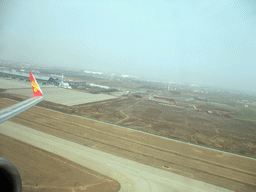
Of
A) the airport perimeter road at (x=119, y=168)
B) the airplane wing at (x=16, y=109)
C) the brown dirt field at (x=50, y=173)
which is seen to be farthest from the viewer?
the airport perimeter road at (x=119, y=168)

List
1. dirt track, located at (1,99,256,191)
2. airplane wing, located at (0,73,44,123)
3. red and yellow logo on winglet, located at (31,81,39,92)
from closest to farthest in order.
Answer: airplane wing, located at (0,73,44,123), red and yellow logo on winglet, located at (31,81,39,92), dirt track, located at (1,99,256,191)

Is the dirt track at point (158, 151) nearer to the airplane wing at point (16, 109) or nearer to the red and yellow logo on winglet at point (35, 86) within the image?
the red and yellow logo on winglet at point (35, 86)

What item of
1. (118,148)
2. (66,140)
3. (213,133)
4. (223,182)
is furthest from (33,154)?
(213,133)

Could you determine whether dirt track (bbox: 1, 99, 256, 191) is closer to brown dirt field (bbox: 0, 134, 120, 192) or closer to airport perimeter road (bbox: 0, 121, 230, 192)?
airport perimeter road (bbox: 0, 121, 230, 192)

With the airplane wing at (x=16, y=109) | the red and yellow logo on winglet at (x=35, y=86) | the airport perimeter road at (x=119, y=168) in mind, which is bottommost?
the airport perimeter road at (x=119, y=168)

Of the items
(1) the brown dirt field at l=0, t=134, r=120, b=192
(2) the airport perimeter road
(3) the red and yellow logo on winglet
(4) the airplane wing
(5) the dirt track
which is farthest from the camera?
(5) the dirt track

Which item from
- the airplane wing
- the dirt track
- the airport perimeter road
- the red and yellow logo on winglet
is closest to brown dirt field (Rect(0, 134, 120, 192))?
the airport perimeter road

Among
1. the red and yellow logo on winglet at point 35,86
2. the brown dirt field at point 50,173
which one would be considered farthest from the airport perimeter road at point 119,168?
the red and yellow logo on winglet at point 35,86
